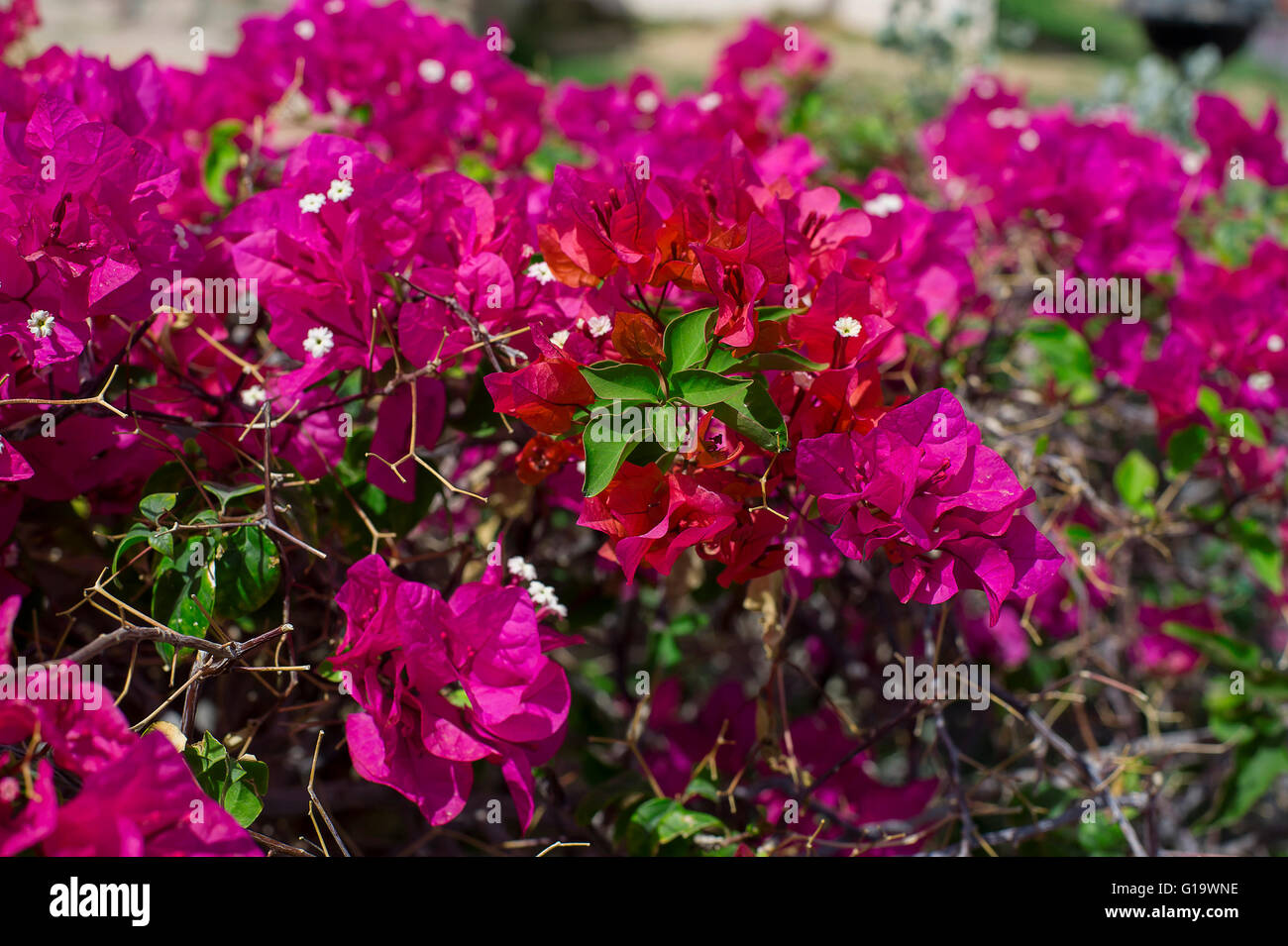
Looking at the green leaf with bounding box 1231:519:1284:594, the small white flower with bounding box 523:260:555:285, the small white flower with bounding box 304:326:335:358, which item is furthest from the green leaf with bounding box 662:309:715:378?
the green leaf with bounding box 1231:519:1284:594

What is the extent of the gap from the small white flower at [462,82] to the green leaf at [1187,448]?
0.91 m

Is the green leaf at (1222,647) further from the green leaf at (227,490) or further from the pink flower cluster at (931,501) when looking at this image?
the green leaf at (227,490)

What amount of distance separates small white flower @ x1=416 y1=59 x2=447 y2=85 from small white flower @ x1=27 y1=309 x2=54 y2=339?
26.2 inches

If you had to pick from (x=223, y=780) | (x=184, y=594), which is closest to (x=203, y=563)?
(x=184, y=594)

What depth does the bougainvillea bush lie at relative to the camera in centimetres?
65

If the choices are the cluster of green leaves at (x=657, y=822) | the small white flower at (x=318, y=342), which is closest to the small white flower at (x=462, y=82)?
the small white flower at (x=318, y=342)

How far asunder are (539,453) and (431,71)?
66 centimetres

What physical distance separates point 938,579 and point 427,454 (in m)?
0.47

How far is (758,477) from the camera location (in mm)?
725

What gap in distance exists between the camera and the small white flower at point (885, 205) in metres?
0.95

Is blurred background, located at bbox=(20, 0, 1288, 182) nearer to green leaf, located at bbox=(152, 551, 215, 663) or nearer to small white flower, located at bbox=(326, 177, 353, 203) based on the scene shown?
small white flower, located at bbox=(326, 177, 353, 203)

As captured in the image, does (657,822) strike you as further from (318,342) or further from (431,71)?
(431,71)
